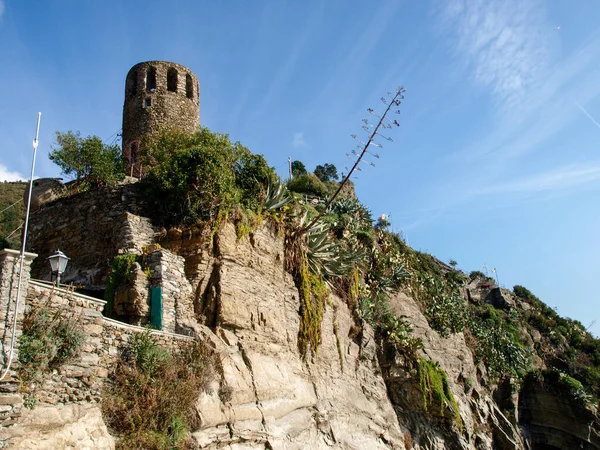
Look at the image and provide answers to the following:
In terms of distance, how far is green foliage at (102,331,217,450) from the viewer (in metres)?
9.34

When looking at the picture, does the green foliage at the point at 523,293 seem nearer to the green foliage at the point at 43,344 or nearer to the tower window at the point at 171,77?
the tower window at the point at 171,77

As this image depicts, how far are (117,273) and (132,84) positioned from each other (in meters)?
11.2

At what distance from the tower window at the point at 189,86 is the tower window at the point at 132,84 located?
5.69ft

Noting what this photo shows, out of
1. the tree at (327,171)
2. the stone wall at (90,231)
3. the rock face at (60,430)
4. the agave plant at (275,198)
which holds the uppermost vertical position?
the tree at (327,171)

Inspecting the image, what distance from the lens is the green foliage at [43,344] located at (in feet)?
27.6

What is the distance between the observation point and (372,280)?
2125cm

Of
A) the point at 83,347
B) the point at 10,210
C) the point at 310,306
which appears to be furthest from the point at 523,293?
the point at 83,347

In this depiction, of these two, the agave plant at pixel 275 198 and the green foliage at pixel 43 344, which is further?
the agave plant at pixel 275 198

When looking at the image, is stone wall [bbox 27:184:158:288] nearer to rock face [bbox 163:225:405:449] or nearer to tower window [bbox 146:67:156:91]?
rock face [bbox 163:225:405:449]

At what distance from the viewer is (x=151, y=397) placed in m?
9.80

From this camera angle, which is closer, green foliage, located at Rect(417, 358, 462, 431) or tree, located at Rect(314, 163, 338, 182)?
green foliage, located at Rect(417, 358, 462, 431)

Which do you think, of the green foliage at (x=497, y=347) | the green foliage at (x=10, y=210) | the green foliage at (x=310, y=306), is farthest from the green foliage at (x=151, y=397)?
the green foliage at (x=10, y=210)

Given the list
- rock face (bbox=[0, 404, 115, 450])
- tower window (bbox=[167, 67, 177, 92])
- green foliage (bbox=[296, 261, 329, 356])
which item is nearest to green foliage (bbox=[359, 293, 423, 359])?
green foliage (bbox=[296, 261, 329, 356])

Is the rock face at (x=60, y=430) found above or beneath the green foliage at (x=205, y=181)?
beneath
